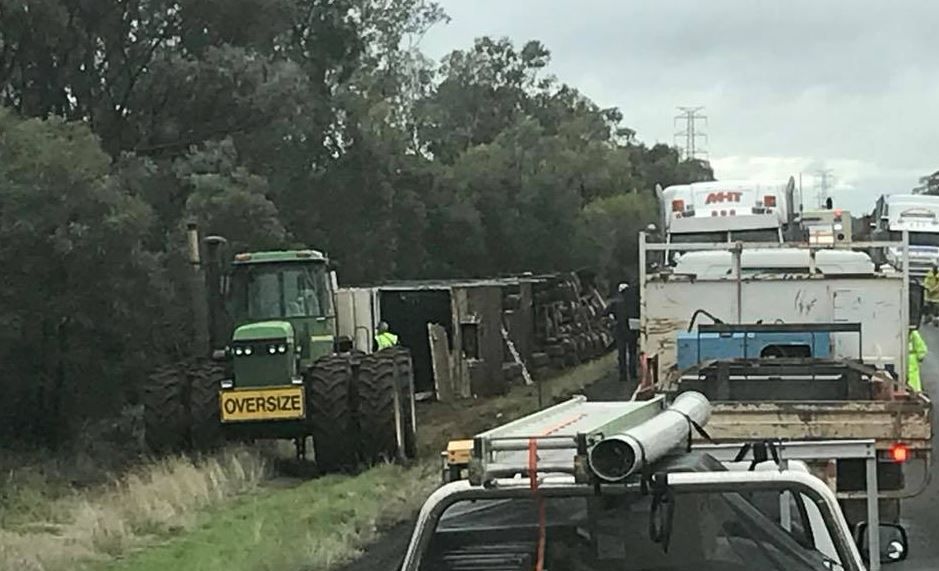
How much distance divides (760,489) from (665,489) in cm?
27

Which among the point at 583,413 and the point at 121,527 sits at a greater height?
the point at 583,413

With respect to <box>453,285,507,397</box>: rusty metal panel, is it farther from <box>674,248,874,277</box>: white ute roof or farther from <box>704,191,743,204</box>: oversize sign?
<box>674,248,874,277</box>: white ute roof

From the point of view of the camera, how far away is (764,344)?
1569 cm

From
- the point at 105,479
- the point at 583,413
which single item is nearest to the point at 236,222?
the point at 105,479

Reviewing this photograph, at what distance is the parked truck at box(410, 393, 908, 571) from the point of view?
4.61m

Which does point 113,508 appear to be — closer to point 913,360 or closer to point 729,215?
point 913,360

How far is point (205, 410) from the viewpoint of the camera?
1962 cm

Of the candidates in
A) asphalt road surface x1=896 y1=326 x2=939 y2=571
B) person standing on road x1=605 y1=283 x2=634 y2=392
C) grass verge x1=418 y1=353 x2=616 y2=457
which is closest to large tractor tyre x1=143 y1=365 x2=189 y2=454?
grass verge x1=418 y1=353 x2=616 y2=457

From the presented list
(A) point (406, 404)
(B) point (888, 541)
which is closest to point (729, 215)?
(A) point (406, 404)

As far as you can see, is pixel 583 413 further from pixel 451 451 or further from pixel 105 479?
pixel 105 479

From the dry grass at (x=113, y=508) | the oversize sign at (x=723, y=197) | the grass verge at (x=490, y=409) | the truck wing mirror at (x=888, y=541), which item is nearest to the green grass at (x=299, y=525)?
the dry grass at (x=113, y=508)

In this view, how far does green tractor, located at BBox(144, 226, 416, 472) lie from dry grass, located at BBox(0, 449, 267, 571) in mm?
568

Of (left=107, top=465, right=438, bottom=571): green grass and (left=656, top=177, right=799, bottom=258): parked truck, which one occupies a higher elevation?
(left=656, top=177, right=799, bottom=258): parked truck

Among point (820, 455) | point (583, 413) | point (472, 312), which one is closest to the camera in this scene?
point (583, 413)
